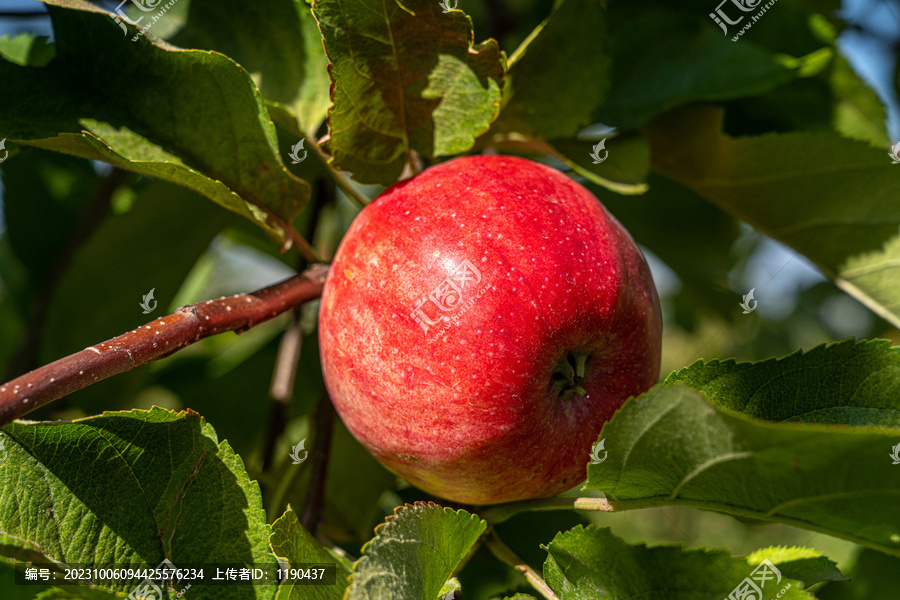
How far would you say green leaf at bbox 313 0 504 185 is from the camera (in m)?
0.86

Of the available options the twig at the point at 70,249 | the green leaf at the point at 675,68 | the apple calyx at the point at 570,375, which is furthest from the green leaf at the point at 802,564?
the twig at the point at 70,249

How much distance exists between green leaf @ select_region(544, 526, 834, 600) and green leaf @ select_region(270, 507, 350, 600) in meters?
0.26

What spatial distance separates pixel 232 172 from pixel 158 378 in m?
0.91

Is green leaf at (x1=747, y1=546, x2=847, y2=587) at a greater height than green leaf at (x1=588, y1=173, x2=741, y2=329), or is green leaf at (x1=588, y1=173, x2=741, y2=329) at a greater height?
green leaf at (x1=747, y1=546, x2=847, y2=587)

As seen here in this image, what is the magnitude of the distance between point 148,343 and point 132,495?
0.19 m

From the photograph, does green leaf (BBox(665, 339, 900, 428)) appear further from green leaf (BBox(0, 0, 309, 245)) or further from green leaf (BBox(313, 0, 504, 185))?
green leaf (BBox(0, 0, 309, 245))

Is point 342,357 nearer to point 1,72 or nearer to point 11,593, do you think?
point 11,593

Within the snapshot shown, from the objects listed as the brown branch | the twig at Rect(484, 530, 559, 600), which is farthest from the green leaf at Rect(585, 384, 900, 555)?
the brown branch

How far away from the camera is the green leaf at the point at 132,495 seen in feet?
2.52

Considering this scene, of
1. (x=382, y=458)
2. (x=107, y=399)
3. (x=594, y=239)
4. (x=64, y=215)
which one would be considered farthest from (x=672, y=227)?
(x=64, y=215)

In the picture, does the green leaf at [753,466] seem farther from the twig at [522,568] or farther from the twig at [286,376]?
the twig at [286,376]

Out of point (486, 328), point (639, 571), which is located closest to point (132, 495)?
point (486, 328)

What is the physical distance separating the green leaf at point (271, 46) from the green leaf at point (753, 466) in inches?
27.0

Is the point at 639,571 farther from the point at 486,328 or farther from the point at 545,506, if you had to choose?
the point at 486,328
